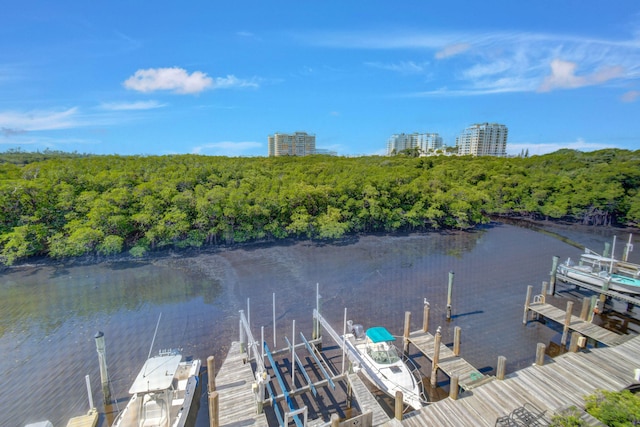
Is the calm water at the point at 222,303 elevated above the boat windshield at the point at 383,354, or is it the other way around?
the boat windshield at the point at 383,354

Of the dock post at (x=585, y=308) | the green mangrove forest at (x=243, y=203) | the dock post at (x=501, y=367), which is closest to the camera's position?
the dock post at (x=501, y=367)

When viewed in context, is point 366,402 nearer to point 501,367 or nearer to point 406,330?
point 501,367

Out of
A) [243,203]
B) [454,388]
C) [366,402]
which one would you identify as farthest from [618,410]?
[243,203]

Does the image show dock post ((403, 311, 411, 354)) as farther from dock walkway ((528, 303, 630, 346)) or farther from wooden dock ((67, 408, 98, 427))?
wooden dock ((67, 408, 98, 427))

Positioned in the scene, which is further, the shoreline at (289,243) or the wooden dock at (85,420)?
the shoreline at (289,243)

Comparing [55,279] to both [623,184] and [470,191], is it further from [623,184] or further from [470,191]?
[623,184]

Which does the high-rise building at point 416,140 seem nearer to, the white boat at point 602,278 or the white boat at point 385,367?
the white boat at point 602,278

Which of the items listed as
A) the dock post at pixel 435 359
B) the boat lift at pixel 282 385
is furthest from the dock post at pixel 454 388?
the boat lift at pixel 282 385
